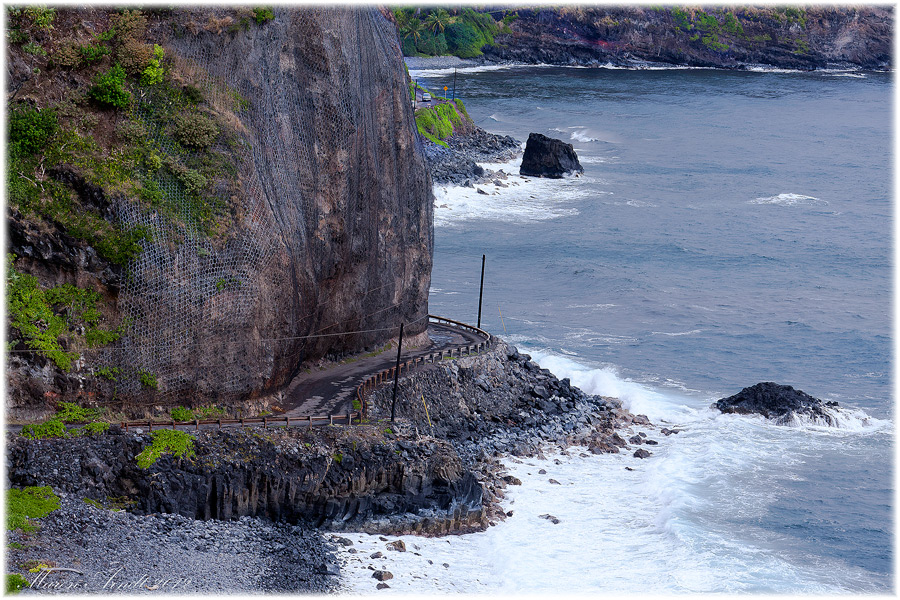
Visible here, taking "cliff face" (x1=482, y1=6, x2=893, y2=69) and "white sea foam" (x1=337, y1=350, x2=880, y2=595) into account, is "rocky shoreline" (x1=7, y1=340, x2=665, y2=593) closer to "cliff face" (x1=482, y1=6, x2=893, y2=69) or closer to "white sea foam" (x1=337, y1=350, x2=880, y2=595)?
"white sea foam" (x1=337, y1=350, x2=880, y2=595)

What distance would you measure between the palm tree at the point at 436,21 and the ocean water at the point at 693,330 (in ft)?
143

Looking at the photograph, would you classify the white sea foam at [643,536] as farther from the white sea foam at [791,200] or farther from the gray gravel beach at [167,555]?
the white sea foam at [791,200]

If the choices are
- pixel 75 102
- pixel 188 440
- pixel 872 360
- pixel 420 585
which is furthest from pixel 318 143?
pixel 872 360

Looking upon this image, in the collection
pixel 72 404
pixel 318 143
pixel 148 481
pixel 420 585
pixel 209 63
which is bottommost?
pixel 420 585

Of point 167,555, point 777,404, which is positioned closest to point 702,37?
point 777,404

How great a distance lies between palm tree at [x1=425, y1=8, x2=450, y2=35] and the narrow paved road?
141642 mm

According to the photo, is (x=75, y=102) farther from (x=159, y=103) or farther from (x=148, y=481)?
(x=148, y=481)

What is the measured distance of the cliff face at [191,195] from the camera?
35.5 meters

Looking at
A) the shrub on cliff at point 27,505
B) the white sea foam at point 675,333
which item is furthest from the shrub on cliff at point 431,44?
the shrub on cliff at point 27,505

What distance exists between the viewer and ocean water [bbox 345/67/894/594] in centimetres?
3888

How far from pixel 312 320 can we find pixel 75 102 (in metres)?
12.7

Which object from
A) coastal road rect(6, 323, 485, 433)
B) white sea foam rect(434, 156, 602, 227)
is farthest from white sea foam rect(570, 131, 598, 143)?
coastal road rect(6, 323, 485, 433)

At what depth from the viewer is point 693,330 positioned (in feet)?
217

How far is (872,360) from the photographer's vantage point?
61594 mm
